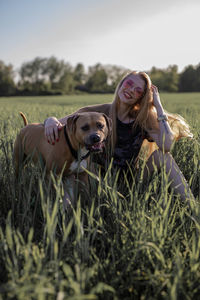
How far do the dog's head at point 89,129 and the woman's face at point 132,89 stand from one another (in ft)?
1.82

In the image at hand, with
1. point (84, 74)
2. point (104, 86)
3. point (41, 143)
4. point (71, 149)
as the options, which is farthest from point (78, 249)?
point (84, 74)

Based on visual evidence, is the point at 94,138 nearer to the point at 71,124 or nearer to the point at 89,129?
the point at 89,129

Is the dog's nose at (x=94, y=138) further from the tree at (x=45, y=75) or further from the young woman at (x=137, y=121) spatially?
the tree at (x=45, y=75)

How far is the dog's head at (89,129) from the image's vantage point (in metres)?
2.19

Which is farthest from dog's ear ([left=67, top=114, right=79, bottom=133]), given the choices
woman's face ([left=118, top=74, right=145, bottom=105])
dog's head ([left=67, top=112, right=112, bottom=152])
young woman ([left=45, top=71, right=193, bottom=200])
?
Result: woman's face ([left=118, top=74, right=145, bottom=105])

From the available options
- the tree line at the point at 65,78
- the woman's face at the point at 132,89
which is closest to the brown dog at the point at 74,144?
the woman's face at the point at 132,89

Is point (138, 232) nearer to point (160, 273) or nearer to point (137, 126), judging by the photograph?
point (160, 273)

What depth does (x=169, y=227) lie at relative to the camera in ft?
5.04

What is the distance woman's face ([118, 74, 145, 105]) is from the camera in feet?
8.95

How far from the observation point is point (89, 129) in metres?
2.24

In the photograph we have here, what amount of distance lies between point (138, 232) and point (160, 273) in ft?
0.74

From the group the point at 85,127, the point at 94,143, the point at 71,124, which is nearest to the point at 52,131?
the point at 71,124

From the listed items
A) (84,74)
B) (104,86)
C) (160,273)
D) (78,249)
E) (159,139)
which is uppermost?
(84,74)

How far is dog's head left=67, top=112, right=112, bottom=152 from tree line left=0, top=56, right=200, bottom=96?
62766 mm
